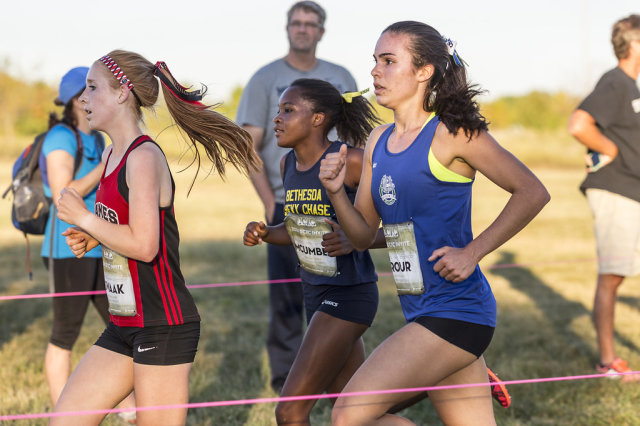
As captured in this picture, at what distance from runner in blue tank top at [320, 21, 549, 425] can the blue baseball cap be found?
228 cm

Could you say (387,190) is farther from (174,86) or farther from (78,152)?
(78,152)

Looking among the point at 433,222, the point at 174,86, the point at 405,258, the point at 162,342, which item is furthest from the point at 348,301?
the point at 174,86

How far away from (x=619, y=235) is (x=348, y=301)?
2.94 m

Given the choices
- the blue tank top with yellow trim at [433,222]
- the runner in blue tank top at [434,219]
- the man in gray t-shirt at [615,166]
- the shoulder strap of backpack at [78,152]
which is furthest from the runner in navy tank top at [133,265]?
the man in gray t-shirt at [615,166]

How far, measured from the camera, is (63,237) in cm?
493

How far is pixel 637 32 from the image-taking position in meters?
5.77

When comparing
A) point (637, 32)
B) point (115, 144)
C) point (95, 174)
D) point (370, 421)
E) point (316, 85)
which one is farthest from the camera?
point (637, 32)

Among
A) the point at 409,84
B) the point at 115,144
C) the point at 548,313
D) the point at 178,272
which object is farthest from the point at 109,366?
the point at 548,313

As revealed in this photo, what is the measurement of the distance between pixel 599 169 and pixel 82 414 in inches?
173

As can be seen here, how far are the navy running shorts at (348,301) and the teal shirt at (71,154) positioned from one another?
1.68 m

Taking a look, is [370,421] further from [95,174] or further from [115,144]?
[95,174]

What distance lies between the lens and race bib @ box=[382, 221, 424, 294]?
10.2 feet

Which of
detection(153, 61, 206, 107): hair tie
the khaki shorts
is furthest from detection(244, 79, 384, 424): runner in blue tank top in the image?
the khaki shorts

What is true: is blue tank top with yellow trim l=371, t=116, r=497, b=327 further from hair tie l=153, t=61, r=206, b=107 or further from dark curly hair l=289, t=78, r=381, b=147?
dark curly hair l=289, t=78, r=381, b=147
